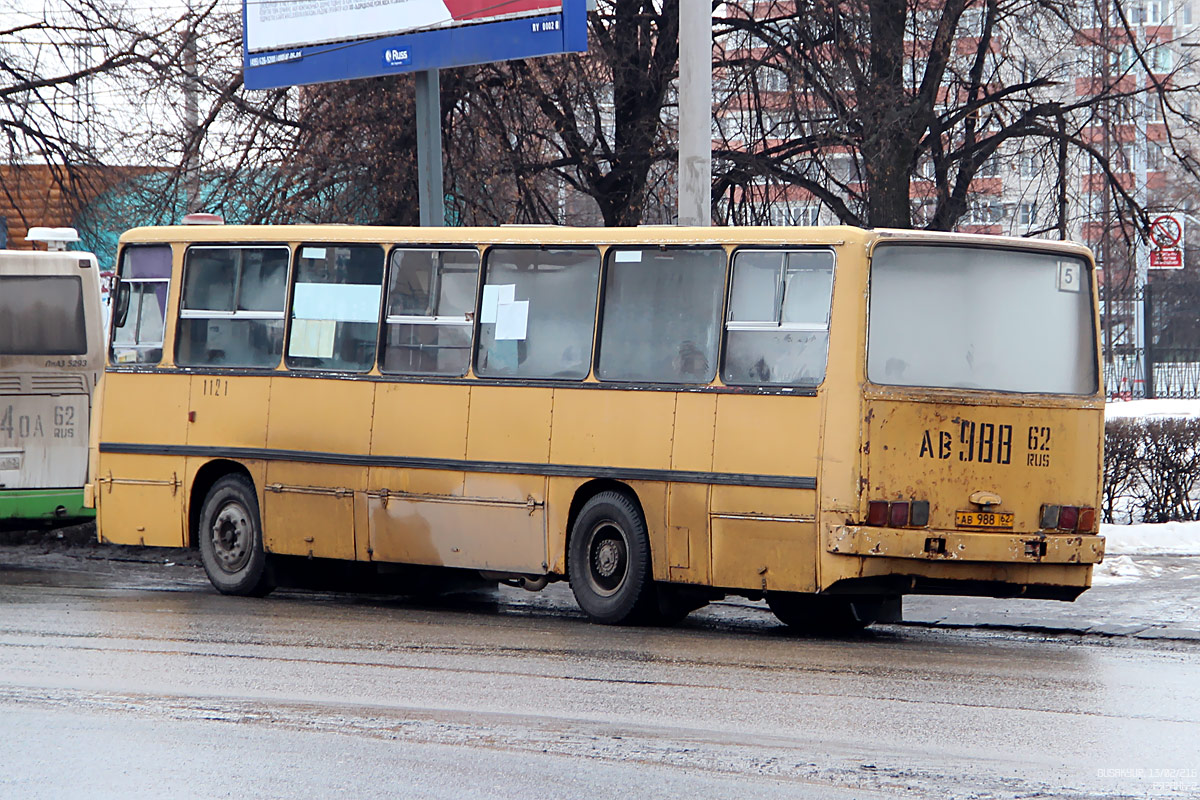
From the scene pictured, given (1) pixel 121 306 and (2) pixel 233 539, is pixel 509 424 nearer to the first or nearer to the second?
(2) pixel 233 539

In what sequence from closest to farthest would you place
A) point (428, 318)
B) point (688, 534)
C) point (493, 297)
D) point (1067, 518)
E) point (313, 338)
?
point (1067, 518), point (688, 534), point (493, 297), point (428, 318), point (313, 338)

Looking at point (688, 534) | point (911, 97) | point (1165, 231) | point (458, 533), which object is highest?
point (911, 97)

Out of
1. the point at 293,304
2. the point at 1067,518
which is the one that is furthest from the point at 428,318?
the point at 1067,518

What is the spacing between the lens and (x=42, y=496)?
1627cm

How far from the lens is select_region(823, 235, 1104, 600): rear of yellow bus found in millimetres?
10641

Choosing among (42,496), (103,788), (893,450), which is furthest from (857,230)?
(42,496)

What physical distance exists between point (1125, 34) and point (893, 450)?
40.1 feet

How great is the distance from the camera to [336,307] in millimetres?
13188

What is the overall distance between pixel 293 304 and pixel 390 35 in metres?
4.58

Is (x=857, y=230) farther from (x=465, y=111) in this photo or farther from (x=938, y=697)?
(x=465, y=111)

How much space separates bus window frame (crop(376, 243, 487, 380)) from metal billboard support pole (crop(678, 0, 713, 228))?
2686 millimetres

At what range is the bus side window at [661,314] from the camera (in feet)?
37.5

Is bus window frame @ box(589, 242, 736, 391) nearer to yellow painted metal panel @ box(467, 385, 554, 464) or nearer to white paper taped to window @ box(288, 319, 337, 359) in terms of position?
yellow painted metal panel @ box(467, 385, 554, 464)

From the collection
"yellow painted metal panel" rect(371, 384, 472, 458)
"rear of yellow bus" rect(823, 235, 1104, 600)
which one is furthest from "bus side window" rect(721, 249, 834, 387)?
"yellow painted metal panel" rect(371, 384, 472, 458)
